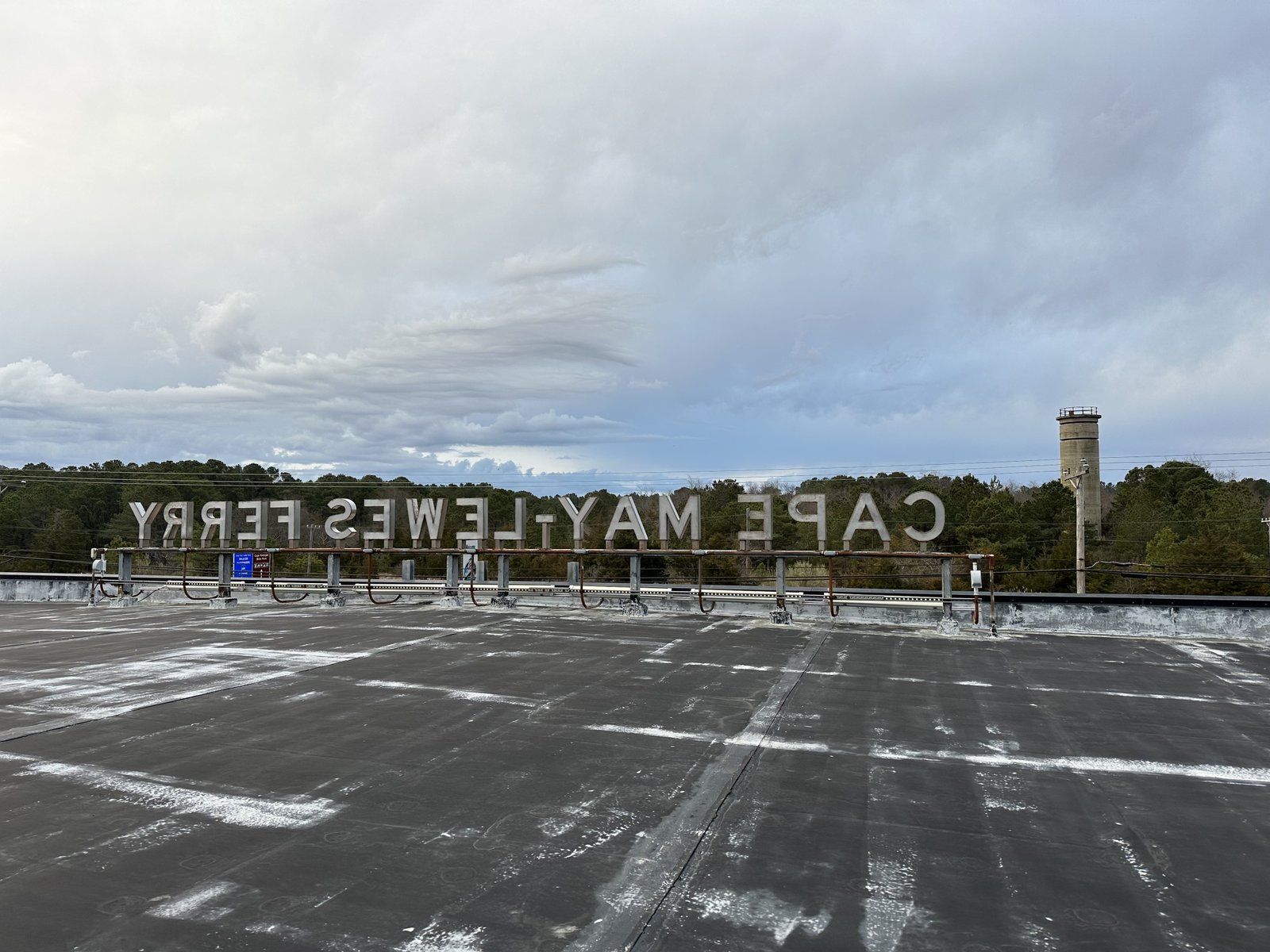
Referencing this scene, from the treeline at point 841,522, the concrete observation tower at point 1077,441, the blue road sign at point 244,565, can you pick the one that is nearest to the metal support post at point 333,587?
the blue road sign at point 244,565

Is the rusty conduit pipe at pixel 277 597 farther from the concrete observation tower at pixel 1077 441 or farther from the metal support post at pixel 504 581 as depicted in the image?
the concrete observation tower at pixel 1077 441

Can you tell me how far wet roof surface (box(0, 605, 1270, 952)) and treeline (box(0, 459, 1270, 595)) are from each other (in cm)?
3226

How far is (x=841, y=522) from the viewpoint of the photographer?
56.4 metres

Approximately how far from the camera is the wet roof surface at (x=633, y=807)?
4.64 metres

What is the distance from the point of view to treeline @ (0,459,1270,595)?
160 feet

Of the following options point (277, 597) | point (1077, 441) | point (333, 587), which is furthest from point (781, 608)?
point (1077, 441)

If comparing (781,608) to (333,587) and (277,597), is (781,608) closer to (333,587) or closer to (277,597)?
(333,587)

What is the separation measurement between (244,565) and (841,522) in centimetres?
4086

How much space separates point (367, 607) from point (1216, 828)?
64.3 ft

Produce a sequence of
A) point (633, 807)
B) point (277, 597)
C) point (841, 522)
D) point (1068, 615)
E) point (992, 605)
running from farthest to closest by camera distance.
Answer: point (841, 522) < point (277, 597) < point (1068, 615) < point (992, 605) < point (633, 807)

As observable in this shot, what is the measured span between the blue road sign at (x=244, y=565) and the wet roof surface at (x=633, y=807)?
39.3ft

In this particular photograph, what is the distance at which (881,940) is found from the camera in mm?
4434

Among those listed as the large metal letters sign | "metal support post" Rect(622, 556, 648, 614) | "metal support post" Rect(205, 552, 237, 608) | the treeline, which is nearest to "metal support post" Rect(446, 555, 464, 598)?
the large metal letters sign

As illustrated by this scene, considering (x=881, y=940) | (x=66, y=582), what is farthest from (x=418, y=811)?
(x=66, y=582)
